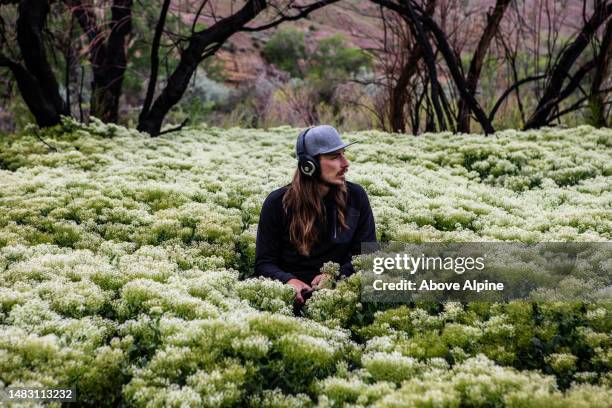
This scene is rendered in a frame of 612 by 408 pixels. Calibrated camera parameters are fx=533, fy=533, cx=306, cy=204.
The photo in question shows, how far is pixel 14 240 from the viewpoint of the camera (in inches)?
257

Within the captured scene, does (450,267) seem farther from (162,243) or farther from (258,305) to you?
(162,243)

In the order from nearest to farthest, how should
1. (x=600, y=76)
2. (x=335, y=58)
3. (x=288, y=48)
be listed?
(x=600, y=76), (x=335, y=58), (x=288, y=48)

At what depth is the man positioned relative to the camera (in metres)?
5.84

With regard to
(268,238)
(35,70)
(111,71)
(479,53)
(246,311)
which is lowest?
(246,311)

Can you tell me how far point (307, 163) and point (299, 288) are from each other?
135 centimetres

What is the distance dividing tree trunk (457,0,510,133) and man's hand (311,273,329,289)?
10.1 meters

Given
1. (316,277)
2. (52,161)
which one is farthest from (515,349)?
(52,161)

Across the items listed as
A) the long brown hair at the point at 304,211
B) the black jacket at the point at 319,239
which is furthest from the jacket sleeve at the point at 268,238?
the long brown hair at the point at 304,211

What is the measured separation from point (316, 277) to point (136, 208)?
3.70 metres

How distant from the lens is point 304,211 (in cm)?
591

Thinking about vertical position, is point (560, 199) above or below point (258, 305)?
above

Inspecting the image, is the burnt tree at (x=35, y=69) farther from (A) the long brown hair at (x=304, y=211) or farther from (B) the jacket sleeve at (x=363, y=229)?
(B) the jacket sleeve at (x=363, y=229)

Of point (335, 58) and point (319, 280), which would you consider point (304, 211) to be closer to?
point (319, 280)

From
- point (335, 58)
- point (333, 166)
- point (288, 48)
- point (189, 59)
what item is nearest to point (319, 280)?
point (333, 166)
